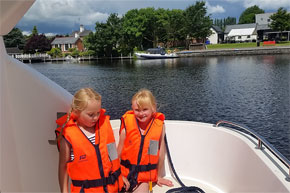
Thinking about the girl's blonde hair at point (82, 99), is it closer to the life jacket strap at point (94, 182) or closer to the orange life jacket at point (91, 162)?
the orange life jacket at point (91, 162)

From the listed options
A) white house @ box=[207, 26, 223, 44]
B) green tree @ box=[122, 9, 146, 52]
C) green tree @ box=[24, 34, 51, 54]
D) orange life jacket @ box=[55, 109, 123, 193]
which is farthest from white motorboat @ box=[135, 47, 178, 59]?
orange life jacket @ box=[55, 109, 123, 193]

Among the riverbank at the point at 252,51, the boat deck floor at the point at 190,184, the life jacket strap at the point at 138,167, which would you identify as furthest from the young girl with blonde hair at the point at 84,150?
the riverbank at the point at 252,51

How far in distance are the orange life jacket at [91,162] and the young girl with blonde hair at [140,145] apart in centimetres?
35

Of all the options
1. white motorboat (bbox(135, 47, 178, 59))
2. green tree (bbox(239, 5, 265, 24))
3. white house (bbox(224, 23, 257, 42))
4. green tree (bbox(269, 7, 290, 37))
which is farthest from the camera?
green tree (bbox(239, 5, 265, 24))

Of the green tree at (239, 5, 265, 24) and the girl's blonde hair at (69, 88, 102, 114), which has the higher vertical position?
the green tree at (239, 5, 265, 24)

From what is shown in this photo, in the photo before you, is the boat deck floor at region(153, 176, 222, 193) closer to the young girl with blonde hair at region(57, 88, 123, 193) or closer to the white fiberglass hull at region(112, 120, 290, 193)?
the white fiberglass hull at region(112, 120, 290, 193)

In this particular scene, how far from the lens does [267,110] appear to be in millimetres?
10758

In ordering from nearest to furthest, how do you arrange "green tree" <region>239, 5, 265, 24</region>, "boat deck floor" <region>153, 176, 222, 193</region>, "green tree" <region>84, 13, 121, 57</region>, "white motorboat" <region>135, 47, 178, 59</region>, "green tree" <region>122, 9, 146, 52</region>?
1. "boat deck floor" <region>153, 176, 222, 193</region>
2. "white motorboat" <region>135, 47, 178, 59</region>
3. "green tree" <region>84, 13, 121, 57</region>
4. "green tree" <region>122, 9, 146, 52</region>
5. "green tree" <region>239, 5, 265, 24</region>

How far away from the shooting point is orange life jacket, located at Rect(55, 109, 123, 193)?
2080 mm

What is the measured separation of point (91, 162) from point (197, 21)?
2192 inches

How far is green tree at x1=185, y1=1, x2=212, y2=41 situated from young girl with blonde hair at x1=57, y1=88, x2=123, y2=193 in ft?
180

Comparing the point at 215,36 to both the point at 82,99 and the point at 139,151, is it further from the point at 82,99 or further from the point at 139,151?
the point at 82,99

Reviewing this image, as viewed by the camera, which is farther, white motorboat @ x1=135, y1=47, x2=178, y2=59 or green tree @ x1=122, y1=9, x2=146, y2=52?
green tree @ x1=122, y1=9, x2=146, y2=52

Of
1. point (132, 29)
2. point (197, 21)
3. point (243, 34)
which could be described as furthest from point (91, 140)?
point (243, 34)
